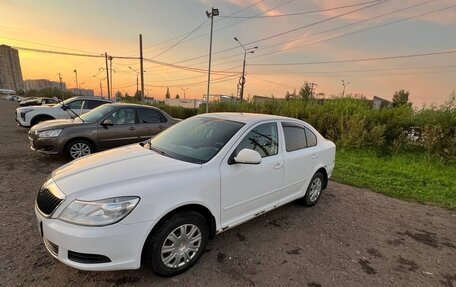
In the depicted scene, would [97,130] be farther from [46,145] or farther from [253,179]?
[253,179]

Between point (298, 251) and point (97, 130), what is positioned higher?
point (97, 130)

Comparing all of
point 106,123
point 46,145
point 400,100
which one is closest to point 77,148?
point 46,145

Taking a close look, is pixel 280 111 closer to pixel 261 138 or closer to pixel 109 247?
pixel 261 138

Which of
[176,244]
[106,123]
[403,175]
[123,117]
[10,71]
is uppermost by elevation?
[123,117]

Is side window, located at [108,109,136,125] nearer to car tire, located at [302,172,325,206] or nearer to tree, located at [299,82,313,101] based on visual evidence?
car tire, located at [302,172,325,206]

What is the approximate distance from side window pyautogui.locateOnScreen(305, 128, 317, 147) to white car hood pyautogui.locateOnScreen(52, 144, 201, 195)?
2349mm

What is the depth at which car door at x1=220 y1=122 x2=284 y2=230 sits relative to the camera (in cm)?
294

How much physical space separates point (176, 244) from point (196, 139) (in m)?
1.36

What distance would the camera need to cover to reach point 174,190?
244 centimetres

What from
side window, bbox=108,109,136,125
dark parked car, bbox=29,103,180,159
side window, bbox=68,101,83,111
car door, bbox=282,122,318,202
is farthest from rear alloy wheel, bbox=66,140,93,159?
car door, bbox=282,122,318,202

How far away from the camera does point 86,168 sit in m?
2.75

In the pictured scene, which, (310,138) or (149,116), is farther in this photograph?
(149,116)

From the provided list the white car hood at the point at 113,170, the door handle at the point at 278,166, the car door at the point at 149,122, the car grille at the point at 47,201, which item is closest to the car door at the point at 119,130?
the car door at the point at 149,122

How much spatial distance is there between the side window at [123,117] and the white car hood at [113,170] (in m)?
3.88
